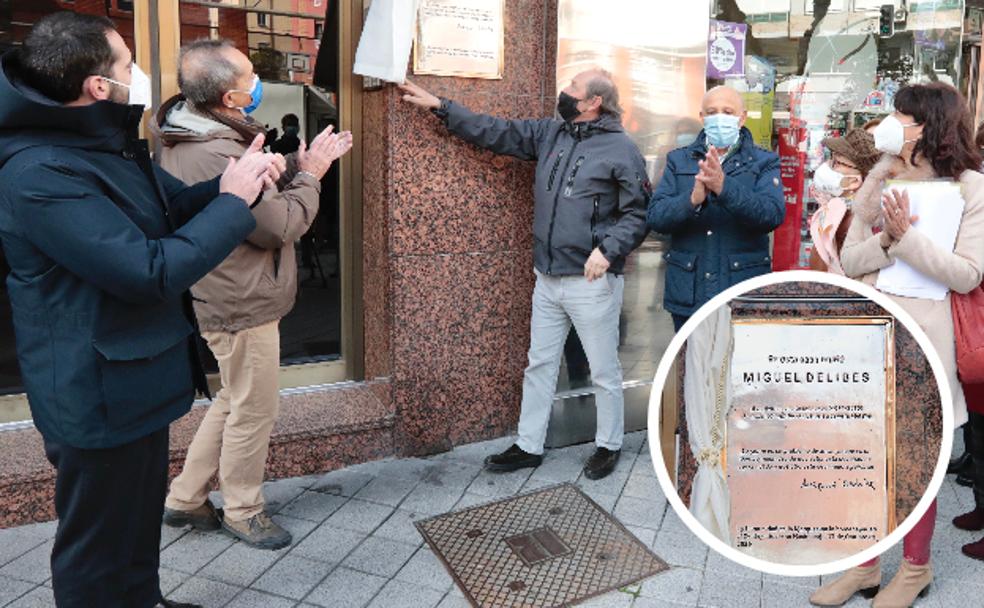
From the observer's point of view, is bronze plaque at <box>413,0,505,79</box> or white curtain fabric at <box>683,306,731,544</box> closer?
white curtain fabric at <box>683,306,731,544</box>

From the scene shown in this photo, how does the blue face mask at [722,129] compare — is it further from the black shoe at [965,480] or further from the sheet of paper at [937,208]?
the black shoe at [965,480]

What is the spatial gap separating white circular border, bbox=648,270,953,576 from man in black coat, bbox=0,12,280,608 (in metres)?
1.32

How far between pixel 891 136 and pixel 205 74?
2.51m

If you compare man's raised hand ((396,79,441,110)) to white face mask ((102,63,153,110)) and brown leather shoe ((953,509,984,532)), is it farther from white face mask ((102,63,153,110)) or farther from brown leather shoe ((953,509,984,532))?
brown leather shoe ((953,509,984,532))

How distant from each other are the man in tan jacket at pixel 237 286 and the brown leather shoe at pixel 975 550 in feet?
9.45

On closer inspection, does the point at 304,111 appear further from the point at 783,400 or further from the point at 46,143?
the point at 783,400

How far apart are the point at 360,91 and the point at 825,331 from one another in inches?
141

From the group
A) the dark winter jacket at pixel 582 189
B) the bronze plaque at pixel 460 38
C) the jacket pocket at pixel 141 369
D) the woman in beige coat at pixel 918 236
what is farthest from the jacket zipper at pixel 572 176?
the jacket pocket at pixel 141 369

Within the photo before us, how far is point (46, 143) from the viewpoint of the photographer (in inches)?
89.3

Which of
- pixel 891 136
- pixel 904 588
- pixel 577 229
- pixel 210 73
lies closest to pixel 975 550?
pixel 904 588

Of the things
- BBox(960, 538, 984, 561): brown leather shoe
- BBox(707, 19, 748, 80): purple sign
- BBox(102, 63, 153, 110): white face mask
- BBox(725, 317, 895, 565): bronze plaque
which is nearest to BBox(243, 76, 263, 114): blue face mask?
BBox(102, 63, 153, 110): white face mask

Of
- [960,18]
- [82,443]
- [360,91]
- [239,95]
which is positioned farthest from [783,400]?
[960,18]

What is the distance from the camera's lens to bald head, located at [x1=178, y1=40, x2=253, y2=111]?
3221 millimetres

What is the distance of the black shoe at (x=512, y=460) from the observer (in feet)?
14.6
